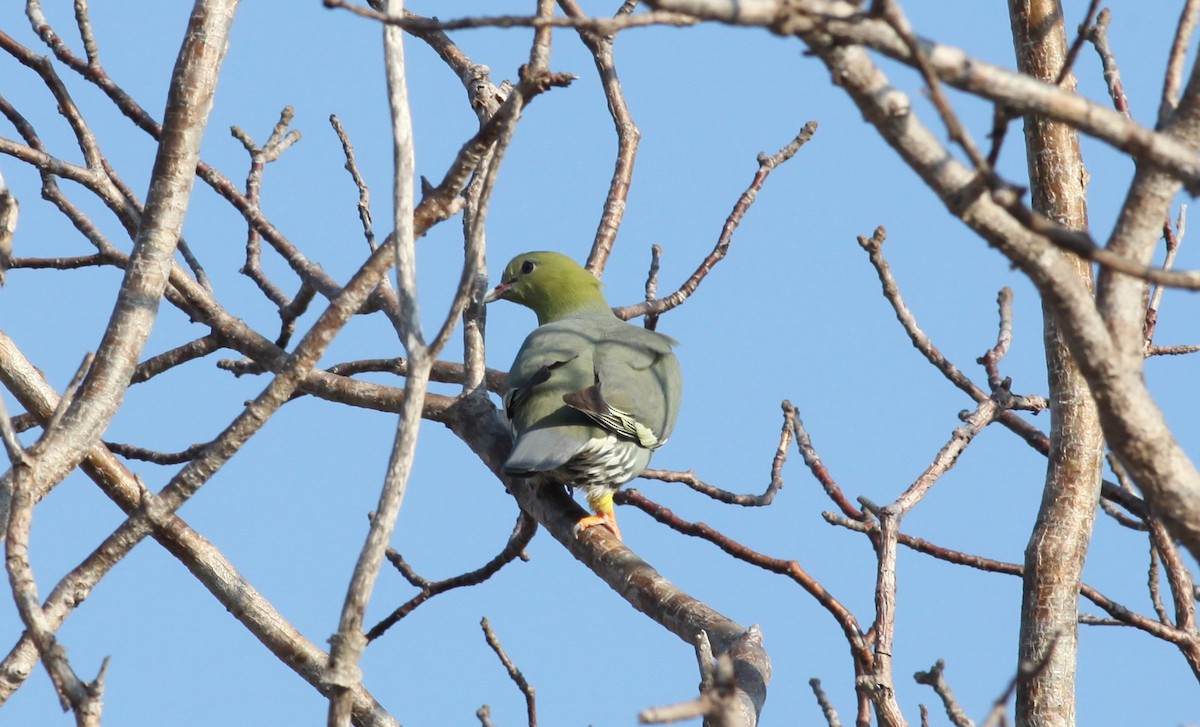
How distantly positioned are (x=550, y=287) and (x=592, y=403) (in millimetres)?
1813

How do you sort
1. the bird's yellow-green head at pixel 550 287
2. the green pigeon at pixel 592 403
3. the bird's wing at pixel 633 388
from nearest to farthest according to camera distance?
the green pigeon at pixel 592 403 < the bird's wing at pixel 633 388 < the bird's yellow-green head at pixel 550 287

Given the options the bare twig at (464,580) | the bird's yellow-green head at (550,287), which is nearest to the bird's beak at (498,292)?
the bird's yellow-green head at (550,287)

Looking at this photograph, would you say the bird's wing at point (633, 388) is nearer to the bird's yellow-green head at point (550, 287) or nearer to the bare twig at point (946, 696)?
the bird's yellow-green head at point (550, 287)

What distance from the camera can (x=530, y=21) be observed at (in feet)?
6.06

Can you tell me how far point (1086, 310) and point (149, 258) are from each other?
2572mm

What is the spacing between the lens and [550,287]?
22.7 feet

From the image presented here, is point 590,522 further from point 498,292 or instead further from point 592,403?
point 498,292

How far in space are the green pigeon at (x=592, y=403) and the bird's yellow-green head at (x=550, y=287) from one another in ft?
1.16

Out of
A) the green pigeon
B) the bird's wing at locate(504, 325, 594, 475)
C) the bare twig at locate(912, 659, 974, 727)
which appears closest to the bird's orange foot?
the green pigeon

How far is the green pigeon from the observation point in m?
4.95

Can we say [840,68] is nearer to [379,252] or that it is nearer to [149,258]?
[379,252]

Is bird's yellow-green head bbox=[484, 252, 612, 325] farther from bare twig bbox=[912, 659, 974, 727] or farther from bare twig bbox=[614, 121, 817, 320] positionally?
bare twig bbox=[912, 659, 974, 727]

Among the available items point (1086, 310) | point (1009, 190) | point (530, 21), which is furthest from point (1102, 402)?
point (530, 21)

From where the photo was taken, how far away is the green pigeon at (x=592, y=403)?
4.95 metres
